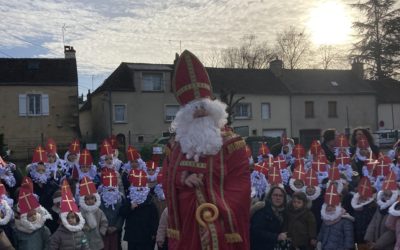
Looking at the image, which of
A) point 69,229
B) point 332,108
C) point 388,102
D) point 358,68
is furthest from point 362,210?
point 388,102

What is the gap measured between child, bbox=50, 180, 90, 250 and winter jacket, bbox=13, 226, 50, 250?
0.16 m

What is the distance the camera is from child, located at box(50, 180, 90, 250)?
6652 mm

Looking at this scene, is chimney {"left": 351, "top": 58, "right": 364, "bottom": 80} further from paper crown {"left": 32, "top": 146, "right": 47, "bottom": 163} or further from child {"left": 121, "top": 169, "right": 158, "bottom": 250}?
child {"left": 121, "top": 169, "right": 158, "bottom": 250}

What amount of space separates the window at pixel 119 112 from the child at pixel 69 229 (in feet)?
95.6

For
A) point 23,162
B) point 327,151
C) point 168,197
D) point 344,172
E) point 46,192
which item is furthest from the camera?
point 23,162

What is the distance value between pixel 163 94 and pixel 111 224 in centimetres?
2947

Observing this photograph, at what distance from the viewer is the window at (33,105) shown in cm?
3372

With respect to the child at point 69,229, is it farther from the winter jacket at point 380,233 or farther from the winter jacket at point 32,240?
the winter jacket at point 380,233

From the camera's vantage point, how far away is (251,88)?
40.8m

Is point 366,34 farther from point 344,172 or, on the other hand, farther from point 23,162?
point 344,172

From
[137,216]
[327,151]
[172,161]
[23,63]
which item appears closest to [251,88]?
[23,63]

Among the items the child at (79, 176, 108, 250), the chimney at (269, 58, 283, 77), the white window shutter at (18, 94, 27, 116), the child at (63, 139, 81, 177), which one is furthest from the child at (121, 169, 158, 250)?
the chimney at (269, 58, 283, 77)

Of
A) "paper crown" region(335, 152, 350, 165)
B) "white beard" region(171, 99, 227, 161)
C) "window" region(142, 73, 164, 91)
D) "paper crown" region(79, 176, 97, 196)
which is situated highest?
"window" region(142, 73, 164, 91)

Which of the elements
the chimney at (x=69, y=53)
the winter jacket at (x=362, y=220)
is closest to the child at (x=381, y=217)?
the winter jacket at (x=362, y=220)
